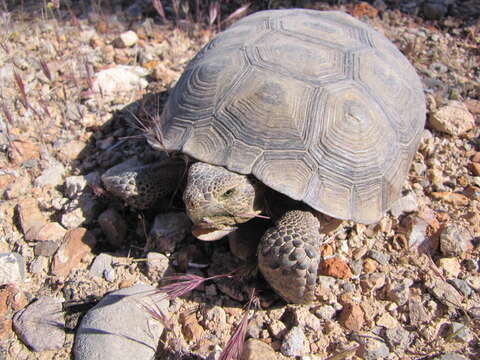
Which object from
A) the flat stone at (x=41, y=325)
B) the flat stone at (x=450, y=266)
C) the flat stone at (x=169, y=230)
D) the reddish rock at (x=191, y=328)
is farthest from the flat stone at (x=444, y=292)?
the flat stone at (x=41, y=325)

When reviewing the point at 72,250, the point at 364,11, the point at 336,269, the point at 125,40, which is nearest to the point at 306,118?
the point at 336,269

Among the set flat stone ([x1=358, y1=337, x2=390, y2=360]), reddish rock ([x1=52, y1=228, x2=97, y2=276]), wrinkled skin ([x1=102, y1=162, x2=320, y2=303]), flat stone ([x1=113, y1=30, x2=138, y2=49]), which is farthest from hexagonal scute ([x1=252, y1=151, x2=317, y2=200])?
flat stone ([x1=113, y1=30, x2=138, y2=49])

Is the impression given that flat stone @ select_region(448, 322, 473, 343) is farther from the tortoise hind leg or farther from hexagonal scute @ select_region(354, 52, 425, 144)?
hexagonal scute @ select_region(354, 52, 425, 144)

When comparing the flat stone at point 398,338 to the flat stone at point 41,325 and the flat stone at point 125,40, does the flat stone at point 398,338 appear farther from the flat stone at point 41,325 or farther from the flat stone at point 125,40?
the flat stone at point 125,40

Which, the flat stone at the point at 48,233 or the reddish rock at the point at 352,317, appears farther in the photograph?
the flat stone at the point at 48,233

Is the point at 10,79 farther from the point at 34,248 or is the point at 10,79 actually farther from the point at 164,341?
the point at 164,341
